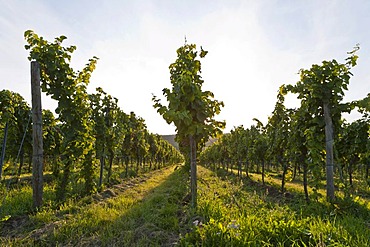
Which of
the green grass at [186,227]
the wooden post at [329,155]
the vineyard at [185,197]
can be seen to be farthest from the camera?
the wooden post at [329,155]

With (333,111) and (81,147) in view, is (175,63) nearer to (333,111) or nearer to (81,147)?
(81,147)

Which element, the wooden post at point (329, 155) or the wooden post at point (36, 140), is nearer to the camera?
the wooden post at point (36, 140)

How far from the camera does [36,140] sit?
6426mm

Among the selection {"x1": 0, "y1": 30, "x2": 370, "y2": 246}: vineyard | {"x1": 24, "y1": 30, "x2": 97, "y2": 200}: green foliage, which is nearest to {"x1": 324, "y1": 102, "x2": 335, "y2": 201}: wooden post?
{"x1": 0, "y1": 30, "x2": 370, "y2": 246}: vineyard

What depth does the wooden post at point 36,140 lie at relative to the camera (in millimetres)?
6441

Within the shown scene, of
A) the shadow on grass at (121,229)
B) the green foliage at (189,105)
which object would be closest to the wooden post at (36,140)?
the shadow on grass at (121,229)

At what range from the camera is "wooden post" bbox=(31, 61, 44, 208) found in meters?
6.44

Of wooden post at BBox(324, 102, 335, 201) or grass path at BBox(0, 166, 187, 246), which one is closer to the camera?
grass path at BBox(0, 166, 187, 246)

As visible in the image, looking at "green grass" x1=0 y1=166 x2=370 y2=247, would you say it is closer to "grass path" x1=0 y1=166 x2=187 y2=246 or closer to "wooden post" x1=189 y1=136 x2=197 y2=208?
"grass path" x1=0 y1=166 x2=187 y2=246

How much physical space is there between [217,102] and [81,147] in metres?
4.76

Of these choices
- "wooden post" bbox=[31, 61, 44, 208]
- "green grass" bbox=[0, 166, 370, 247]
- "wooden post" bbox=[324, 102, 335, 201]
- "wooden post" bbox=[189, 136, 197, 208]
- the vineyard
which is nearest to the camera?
"green grass" bbox=[0, 166, 370, 247]

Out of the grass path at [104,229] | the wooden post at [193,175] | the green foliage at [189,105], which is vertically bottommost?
the grass path at [104,229]

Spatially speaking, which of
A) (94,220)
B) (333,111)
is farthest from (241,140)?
(94,220)

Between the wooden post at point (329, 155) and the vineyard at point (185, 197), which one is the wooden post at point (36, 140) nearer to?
the vineyard at point (185, 197)
